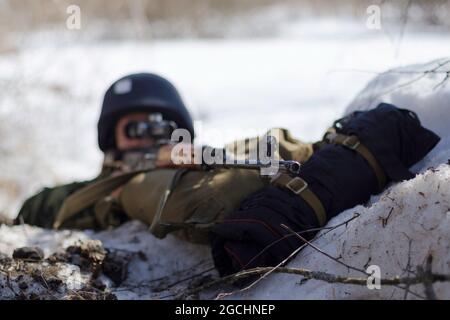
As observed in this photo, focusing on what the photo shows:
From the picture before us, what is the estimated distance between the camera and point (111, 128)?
3.88 metres

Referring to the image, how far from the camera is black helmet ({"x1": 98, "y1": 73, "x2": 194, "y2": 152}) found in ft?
12.3

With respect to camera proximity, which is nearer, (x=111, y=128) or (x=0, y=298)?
(x=0, y=298)

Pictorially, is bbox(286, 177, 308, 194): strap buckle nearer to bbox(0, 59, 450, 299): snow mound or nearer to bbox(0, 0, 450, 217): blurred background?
bbox(0, 59, 450, 299): snow mound

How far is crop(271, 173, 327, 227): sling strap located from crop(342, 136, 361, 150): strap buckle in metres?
0.24

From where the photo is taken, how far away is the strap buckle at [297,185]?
2.36 metres

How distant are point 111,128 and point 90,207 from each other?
624 millimetres

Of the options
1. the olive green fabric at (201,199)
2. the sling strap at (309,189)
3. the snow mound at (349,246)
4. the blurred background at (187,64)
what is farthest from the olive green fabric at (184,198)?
the blurred background at (187,64)

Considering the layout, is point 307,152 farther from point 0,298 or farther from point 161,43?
point 161,43

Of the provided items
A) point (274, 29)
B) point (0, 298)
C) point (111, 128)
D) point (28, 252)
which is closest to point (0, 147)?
point (111, 128)

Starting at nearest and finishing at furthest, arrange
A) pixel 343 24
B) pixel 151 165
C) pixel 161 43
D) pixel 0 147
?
1. pixel 151 165
2. pixel 0 147
3. pixel 161 43
4. pixel 343 24

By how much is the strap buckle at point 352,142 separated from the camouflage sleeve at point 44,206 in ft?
5.56

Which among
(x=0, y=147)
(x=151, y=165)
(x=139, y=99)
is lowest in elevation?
(x=0, y=147)

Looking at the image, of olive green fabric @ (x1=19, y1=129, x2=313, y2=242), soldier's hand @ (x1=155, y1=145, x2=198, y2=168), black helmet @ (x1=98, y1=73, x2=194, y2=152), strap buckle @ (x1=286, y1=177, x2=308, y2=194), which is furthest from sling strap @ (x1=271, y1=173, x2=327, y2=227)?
black helmet @ (x1=98, y1=73, x2=194, y2=152)
